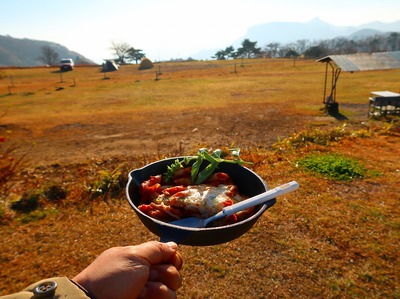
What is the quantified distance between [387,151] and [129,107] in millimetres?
14462

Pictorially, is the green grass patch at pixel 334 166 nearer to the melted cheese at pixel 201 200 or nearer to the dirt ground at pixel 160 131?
the dirt ground at pixel 160 131

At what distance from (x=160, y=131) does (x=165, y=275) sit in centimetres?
1136

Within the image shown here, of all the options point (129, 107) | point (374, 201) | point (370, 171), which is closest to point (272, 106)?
point (129, 107)

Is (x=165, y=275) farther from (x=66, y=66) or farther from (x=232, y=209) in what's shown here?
(x=66, y=66)

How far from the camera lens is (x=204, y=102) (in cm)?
1911

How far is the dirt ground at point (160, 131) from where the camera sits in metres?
10.3

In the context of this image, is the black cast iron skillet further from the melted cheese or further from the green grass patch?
the green grass patch

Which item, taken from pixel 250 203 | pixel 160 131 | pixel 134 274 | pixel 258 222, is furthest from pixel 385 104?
pixel 134 274

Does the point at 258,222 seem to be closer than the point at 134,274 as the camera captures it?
No

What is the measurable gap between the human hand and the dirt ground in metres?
7.37

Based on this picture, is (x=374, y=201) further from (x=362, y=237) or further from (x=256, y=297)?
(x=256, y=297)

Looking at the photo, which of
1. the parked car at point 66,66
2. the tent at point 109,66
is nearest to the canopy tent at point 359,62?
the tent at point 109,66

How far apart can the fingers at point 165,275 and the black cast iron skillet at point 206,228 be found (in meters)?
0.14

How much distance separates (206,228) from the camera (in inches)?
59.4
